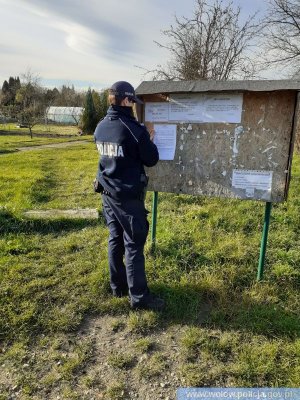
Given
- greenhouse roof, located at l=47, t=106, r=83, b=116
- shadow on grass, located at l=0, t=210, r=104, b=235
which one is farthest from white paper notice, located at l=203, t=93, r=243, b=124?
greenhouse roof, located at l=47, t=106, r=83, b=116

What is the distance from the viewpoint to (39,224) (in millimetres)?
5355

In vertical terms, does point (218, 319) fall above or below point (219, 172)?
below

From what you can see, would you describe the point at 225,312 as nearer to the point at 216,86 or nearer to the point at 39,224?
the point at 216,86

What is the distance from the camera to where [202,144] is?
145 inches

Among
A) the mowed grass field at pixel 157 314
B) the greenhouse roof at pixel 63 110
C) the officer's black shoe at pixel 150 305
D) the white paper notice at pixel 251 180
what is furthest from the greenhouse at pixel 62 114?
the officer's black shoe at pixel 150 305

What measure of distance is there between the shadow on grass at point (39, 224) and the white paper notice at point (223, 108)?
2711mm

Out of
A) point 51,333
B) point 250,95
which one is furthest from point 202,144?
point 51,333

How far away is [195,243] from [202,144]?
Result: 1387mm

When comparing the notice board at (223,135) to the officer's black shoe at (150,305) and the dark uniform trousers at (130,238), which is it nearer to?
the dark uniform trousers at (130,238)

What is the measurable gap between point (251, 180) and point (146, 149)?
1170 millimetres

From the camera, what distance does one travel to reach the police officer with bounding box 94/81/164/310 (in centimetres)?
304

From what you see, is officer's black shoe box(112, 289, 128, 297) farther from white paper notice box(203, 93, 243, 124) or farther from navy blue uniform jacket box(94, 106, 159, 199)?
white paper notice box(203, 93, 243, 124)

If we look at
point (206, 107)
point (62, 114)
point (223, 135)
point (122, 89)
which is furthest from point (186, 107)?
point (62, 114)

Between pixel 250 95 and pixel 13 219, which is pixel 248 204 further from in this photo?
pixel 13 219
